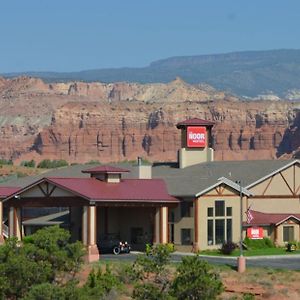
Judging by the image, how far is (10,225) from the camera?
68.9m

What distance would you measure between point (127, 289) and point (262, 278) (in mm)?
6756

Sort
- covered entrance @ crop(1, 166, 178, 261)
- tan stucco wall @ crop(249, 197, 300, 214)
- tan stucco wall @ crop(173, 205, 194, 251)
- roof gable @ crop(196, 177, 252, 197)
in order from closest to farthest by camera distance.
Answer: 1. covered entrance @ crop(1, 166, 178, 261)
2. roof gable @ crop(196, 177, 252, 197)
3. tan stucco wall @ crop(173, 205, 194, 251)
4. tan stucco wall @ crop(249, 197, 300, 214)

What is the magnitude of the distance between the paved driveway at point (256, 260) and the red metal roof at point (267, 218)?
551 centimetres

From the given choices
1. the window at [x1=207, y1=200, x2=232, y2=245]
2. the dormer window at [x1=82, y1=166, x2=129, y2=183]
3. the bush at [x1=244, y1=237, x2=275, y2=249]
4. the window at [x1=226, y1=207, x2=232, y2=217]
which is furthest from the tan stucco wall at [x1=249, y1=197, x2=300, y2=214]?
the dormer window at [x1=82, y1=166, x2=129, y2=183]

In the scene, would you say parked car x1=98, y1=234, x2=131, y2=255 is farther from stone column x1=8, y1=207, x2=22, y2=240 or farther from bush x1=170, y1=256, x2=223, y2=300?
bush x1=170, y1=256, x2=223, y2=300

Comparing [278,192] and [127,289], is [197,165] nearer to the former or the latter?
[278,192]

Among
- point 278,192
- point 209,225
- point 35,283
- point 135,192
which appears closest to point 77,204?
point 135,192

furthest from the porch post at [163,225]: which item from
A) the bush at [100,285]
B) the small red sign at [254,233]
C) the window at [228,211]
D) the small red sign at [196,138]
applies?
the bush at [100,285]

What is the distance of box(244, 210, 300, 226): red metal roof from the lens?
6988 centimetres

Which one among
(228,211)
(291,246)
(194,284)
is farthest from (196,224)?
(194,284)

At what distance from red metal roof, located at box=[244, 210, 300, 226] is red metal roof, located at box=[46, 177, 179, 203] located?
19.3 ft

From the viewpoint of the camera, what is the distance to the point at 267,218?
232 feet

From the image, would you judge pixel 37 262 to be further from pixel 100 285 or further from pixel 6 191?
pixel 6 191

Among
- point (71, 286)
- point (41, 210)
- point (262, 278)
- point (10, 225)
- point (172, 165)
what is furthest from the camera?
point (172, 165)
